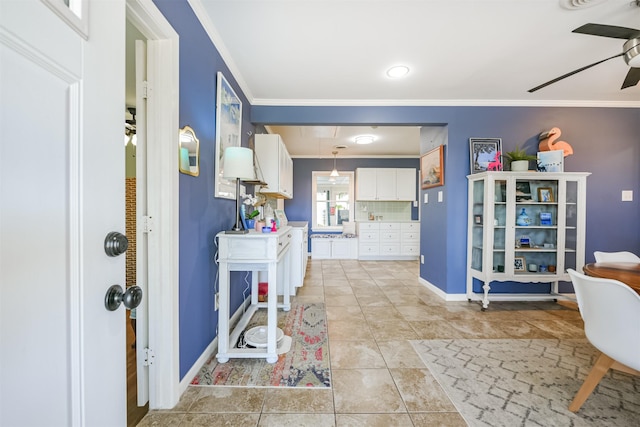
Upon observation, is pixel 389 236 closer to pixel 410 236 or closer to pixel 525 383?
pixel 410 236

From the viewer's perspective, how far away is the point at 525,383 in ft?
5.50

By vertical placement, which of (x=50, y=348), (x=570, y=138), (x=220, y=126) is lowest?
(x=50, y=348)

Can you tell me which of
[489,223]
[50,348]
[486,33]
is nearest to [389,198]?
[489,223]

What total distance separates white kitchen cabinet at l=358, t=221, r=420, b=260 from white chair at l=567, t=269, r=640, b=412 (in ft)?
14.2

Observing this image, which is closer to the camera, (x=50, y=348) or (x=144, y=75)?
(x=50, y=348)

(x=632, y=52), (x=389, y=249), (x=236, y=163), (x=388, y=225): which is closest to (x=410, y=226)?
(x=388, y=225)

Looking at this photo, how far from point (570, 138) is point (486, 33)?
2.26m

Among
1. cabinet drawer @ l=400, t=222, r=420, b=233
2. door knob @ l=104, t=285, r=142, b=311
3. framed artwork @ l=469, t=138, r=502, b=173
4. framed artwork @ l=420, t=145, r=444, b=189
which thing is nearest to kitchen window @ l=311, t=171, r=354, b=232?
cabinet drawer @ l=400, t=222, r=420, b=233

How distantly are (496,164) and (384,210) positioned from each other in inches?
131

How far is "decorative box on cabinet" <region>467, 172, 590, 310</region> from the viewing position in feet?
9.37

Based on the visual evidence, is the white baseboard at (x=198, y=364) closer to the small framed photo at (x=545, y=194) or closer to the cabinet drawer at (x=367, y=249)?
the small framed photo at (x=545, y=194)

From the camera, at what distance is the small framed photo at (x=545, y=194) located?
2953 millimetres

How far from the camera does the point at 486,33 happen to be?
76.7 inches

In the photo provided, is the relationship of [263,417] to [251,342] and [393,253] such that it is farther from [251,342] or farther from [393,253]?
[393,253]
